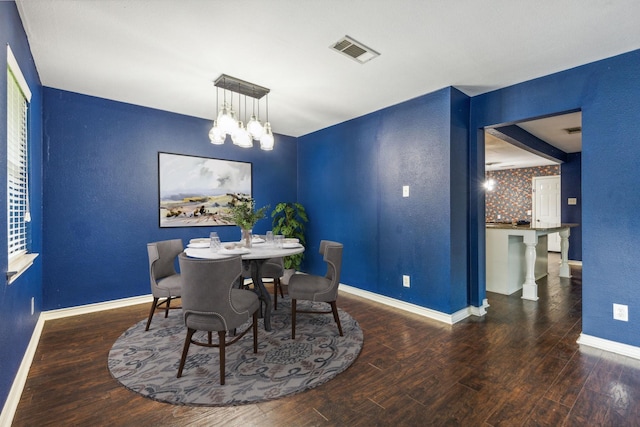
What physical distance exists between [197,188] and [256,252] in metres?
2.14

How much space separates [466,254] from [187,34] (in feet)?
11.3

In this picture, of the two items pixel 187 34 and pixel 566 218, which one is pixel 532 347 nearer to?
pixel 187 34

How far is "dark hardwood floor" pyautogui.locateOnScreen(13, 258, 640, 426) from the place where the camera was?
1709mm

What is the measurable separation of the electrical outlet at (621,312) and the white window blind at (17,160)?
4.54 meters

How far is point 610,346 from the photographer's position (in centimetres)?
253

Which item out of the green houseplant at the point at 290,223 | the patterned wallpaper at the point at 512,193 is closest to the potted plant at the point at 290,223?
the green houseplant at the point at 290,223

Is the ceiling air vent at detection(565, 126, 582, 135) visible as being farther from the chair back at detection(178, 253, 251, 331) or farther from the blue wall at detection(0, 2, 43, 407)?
the blue wall at detection(0, 2, 43, 407)

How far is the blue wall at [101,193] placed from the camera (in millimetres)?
3295

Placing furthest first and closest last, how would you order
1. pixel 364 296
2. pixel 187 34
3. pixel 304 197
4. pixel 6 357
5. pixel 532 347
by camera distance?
pixel 304 197 → pixel 364 296 → pixel 532 347 → pixel 187 34 → pixel 6 357

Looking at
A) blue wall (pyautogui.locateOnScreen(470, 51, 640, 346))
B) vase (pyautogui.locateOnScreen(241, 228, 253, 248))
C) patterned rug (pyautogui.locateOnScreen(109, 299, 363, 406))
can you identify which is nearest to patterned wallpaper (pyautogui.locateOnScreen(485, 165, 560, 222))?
blue wall (pyautogui.locateOnScreen(470, 51, 640, 346))

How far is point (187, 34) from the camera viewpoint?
2250 millimetres

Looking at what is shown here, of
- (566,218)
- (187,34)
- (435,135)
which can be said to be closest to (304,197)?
(435,135)

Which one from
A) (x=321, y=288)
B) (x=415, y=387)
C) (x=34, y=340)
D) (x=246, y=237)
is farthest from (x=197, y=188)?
(x=415, y=387)

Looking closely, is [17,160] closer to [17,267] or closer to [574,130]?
[17,267]
